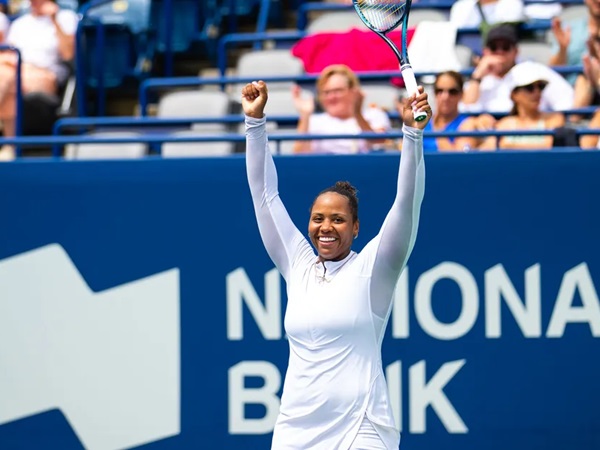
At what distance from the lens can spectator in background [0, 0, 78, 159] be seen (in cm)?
880

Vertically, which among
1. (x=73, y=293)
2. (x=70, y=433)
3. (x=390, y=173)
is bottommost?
(x=70, y=433)

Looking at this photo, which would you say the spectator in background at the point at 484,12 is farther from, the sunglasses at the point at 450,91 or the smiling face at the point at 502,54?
the sunglasses at the point at 450,91

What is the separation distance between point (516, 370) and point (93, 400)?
7.26 feet

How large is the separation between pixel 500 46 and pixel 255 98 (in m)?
3.35

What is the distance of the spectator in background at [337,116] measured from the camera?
22.7 feet

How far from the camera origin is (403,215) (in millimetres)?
4125

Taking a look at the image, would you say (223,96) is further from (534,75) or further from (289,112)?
(534,75)

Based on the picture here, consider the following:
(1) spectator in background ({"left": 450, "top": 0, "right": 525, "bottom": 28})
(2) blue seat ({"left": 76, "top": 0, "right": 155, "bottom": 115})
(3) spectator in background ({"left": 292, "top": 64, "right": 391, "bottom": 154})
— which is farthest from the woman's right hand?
(2) blue seat ({"left": 76, "top": 0, "right": 155, "bottom": 115})

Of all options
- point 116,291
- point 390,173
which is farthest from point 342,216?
point 116,291

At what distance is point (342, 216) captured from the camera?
429 centimetres

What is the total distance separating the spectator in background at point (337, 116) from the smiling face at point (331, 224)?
2.50 metres

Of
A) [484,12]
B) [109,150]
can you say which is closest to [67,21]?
[109,150]

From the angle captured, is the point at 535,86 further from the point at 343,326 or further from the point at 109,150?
the point at 343,326

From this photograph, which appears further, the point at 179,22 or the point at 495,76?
the point at 179,22
